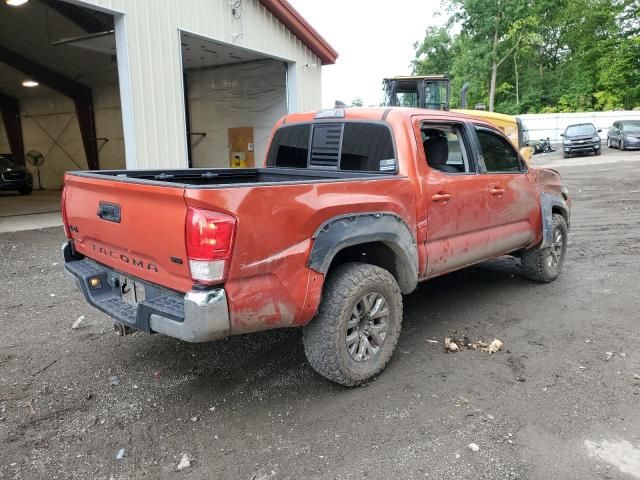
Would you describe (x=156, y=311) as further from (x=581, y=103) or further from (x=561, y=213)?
(x=581, y=103)

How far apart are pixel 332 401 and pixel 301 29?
11623 millimetres

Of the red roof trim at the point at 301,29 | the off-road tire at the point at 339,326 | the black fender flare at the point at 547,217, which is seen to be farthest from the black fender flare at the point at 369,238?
the red roof trim at the point at 301,29

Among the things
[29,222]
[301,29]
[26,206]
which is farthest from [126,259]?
[26,206]

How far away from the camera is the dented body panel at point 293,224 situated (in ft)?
9.48

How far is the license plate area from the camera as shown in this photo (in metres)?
3.34

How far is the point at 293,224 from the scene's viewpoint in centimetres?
312

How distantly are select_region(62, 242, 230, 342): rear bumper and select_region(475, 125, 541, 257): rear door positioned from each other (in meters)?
3.11

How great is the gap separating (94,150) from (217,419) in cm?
2011

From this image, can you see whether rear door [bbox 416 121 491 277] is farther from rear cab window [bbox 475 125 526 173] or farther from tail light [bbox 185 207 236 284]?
tail light [bbox 185 207 236 284]

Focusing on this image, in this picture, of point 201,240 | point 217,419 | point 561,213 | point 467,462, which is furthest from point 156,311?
point 561,213

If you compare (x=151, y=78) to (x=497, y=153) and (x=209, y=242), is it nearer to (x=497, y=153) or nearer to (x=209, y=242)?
(x=497, y=153)

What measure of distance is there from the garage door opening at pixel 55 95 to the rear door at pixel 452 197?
33.1 feet

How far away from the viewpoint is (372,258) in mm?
4070

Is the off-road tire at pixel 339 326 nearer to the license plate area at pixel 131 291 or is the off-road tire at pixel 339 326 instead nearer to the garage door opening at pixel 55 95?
the license plate area at pixel 131 291
